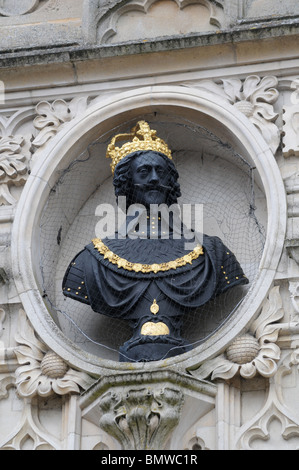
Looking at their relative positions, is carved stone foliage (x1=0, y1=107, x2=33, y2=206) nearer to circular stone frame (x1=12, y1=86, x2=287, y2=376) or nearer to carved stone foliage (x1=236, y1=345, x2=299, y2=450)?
circular stone frame (x1=12, y1=86, x2=287, y2=376)

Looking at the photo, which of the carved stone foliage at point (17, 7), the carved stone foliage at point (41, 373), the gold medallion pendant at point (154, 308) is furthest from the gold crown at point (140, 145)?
the carved stone foliage at point (41, 373)

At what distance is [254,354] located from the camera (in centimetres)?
941

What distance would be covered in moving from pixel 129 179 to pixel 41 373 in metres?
1.39

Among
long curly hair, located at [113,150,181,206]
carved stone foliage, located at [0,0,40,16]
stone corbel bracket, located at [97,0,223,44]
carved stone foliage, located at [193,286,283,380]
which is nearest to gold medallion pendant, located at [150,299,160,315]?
carved stone foliage, located at [193,286,283,380]

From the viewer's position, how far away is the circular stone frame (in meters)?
9.55

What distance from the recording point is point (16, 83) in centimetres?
1071

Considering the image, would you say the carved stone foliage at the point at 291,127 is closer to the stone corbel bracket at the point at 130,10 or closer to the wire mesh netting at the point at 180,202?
the wire mesh netting at the point at 180,202

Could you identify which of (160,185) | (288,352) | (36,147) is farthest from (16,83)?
(288,352)

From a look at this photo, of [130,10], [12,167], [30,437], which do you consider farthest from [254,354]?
[130,10]

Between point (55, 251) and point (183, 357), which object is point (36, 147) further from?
point (183, 357)

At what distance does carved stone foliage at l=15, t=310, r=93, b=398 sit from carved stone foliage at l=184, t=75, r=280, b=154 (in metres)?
1.84

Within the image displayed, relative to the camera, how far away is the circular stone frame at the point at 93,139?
9555mm

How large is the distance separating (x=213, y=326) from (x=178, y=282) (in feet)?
1.29

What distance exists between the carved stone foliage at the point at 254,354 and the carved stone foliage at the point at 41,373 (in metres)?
0.71
